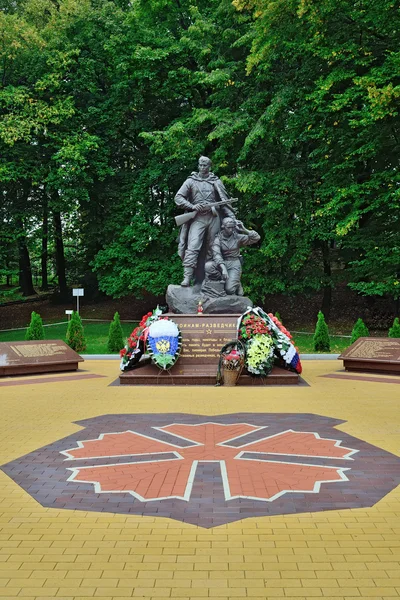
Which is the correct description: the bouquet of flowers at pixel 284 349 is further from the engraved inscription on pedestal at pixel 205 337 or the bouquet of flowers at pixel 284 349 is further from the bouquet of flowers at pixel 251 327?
the engraved inscription on pedestal at pixel 205 337

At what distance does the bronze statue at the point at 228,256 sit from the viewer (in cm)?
1455

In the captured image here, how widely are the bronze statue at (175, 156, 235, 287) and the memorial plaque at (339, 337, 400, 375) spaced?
14.8ft

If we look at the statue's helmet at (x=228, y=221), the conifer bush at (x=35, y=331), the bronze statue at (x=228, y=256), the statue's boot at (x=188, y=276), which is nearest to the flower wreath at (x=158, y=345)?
the statue's boot at (x=188, y=276)

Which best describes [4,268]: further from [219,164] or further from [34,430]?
[34,430]

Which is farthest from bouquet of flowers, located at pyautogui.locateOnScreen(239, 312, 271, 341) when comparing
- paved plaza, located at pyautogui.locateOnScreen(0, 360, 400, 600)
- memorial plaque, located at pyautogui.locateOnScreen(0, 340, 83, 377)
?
memorial plaque, located at pyautogui.locateOnScreen(0, 340, 83, 377)

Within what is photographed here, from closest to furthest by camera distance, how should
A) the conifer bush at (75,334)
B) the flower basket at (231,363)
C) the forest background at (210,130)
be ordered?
the flower basket at (231,363) → the conifer bush at (75,334) → the forest background at (210,130)

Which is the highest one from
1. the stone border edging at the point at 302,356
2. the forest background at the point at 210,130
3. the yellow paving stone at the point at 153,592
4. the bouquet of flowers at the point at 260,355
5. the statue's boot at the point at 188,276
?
the forest background at the point at 210,130

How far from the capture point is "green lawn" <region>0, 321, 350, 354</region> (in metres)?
18.9

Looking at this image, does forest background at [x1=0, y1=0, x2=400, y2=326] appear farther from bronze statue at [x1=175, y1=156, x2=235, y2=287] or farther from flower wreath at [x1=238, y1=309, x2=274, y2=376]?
flower wreath at [x1=238, y1=309, x2=274, y2=376]

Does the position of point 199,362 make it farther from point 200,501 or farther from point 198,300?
point 200,501

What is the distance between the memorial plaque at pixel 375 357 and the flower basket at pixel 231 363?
358 centimetres

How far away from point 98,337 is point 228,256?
30.5 feet

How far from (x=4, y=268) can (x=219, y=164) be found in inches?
427

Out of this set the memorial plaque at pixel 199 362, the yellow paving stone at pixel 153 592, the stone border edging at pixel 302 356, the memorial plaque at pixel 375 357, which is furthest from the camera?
the stone border edging at pixel 302 356
